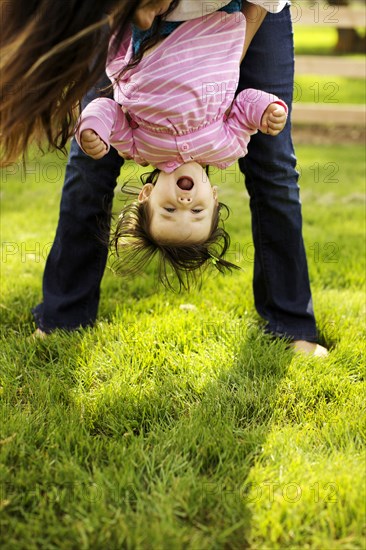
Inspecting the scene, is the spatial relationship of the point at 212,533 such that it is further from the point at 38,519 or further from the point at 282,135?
the point at 282,135

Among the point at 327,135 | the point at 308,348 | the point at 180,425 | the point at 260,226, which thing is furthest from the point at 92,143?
the point at 327,135

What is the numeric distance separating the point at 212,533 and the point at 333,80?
1180 centimetres

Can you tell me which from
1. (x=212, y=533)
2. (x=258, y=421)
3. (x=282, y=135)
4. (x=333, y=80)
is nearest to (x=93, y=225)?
(x=282, y=135)

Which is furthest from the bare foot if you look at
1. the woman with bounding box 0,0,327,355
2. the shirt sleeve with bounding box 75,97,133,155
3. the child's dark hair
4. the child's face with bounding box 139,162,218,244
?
the shirt sleeve with bounding box 75,97,133,155

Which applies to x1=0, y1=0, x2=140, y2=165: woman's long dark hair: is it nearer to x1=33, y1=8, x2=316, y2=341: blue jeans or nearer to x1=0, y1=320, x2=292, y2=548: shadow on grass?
x1=33, y1=8, x2=316, y2=341: blue jeans

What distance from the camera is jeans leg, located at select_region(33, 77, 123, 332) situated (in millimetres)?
2666

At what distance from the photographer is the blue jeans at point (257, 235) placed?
264cm

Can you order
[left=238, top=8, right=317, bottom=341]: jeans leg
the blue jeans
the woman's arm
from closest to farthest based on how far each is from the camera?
1. the woman's arm
2. [left=238, top=8, right=317, bottom=341]: jeans leg
3. the blue jeans

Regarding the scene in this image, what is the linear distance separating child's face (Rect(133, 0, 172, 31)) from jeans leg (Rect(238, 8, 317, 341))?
0.58 metres

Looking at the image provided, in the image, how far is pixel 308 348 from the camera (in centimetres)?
273

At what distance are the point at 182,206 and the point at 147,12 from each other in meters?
0.58

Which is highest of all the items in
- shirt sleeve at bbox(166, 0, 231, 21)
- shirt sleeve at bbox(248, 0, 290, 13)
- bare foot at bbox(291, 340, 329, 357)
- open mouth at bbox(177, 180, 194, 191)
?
shirt sleeve at bbox(248, 0, 290, 13)

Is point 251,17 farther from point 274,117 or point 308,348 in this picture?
point 308,348

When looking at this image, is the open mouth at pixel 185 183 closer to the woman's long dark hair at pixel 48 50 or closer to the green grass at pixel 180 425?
the woman's long dark hair at pixel 48 50
